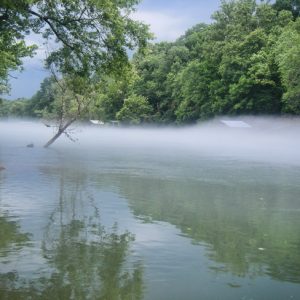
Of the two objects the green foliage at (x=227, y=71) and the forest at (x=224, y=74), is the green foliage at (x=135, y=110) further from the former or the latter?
the green foliage at (x=227, y=71)

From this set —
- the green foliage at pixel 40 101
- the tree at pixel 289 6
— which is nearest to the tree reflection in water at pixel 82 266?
the tree at pixel 289 6

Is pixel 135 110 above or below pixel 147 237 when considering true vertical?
above

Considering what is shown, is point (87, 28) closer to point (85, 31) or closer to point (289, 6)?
point (85, 31)

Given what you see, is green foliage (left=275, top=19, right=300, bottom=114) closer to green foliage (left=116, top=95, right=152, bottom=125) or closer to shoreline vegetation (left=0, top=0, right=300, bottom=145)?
shoreline vegetation (left=0, top=0, right=300, bottom=145)

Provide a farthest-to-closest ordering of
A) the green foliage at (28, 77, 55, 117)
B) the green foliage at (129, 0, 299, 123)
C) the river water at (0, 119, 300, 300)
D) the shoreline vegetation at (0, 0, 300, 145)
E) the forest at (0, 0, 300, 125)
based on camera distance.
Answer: the green foliage at (28, 77, 55, 117), the green foliage at (129, 0, 299, 123), the forest at (0, 0, 300, 125), the shoreline vegetation at (0, 0, 300, 145), the river water at (0, 119, 300, 300)

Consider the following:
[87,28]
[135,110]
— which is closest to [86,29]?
[87,28]

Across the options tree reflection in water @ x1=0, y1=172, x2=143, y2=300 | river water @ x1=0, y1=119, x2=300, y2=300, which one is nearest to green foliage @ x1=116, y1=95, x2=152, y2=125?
river water @ x1=0, y1=119, x2=300, y2=300

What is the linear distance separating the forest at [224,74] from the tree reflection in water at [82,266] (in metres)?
37.7

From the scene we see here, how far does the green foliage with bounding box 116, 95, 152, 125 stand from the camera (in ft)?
307

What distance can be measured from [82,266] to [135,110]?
286 feet

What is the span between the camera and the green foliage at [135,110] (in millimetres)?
93438

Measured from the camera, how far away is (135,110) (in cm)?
9538

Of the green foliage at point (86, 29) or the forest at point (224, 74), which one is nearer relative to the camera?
the green foliage at point (86, 29)

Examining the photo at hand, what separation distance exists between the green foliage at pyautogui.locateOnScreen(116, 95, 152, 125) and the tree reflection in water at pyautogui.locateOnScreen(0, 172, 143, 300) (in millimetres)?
80873
